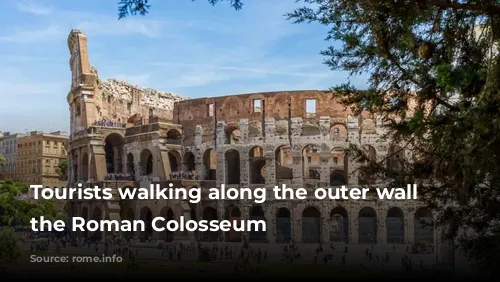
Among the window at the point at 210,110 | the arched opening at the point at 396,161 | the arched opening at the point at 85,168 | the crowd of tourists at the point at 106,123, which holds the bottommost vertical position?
the arched opening at the point at 396,161

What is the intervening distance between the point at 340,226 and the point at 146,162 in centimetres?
1411

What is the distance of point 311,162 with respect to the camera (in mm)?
54875

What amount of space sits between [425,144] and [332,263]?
17.2 meters

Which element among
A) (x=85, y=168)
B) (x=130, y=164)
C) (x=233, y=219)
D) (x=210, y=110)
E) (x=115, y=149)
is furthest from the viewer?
(x=115, y=149)

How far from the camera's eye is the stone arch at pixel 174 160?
44.8 meters

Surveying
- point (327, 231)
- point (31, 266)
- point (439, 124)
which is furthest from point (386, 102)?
point (327, 231)

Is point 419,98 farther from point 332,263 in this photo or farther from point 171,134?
point 171,134

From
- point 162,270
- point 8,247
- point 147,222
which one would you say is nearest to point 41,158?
point 147,222

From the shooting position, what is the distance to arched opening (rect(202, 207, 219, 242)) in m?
40.8

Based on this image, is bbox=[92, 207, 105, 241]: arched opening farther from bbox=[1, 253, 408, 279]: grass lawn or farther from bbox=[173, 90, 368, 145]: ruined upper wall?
bbox=[1, 253, 408, 279]: grass lawn

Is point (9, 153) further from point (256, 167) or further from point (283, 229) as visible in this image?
point (283, 229)

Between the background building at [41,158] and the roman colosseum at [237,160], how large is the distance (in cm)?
3113

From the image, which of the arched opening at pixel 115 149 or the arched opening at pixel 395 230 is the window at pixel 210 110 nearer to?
the arched opening at pixel 115 149

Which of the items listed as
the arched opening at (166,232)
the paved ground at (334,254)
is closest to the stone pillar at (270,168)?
the paved ground at (334,254)
